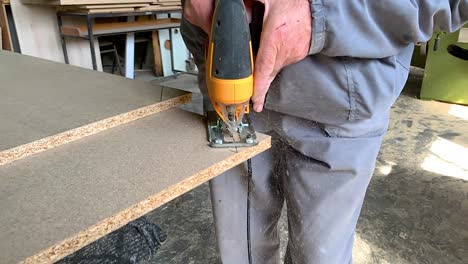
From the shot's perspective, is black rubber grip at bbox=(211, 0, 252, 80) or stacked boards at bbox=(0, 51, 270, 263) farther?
black rubber grip at bbox=(211, 0, 252, 80)

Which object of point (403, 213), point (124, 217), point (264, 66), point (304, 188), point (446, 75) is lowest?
point (403, 213)

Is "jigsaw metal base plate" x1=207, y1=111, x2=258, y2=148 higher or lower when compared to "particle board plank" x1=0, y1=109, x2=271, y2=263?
higher

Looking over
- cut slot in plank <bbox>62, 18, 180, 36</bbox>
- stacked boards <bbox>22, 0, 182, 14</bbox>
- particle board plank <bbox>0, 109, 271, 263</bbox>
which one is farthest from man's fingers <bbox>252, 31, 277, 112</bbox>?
cut slot in plank <bbox>62, 18, 180, 36</bbox>

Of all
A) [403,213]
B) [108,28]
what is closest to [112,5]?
[108,28]

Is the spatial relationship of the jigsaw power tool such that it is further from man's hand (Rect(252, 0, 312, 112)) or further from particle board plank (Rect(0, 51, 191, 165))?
particle board plank (Rect(0, 51, 191, 165))

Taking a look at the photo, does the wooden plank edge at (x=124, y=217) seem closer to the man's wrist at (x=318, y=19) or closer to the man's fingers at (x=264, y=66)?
the man's fingers at (x=264, y=66)

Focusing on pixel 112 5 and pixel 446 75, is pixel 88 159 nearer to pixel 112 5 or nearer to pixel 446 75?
pixel 112 5

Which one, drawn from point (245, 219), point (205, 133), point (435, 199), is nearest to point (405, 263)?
point (435, 199)

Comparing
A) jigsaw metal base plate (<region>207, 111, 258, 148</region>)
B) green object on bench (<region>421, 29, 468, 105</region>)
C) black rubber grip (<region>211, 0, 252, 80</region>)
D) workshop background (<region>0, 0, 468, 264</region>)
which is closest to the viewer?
black rubber grip (<region>211, 0, 252, 80</region>)

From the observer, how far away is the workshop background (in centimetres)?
156

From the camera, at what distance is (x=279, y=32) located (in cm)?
64

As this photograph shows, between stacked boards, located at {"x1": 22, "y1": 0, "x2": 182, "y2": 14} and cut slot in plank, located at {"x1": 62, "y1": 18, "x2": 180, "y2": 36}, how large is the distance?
0.19 metres

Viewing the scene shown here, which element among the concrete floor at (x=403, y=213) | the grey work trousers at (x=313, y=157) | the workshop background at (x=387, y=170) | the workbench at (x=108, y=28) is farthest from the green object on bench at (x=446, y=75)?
the grey work trousers at (x=313, y=157)

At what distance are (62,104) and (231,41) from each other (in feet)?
1.80
